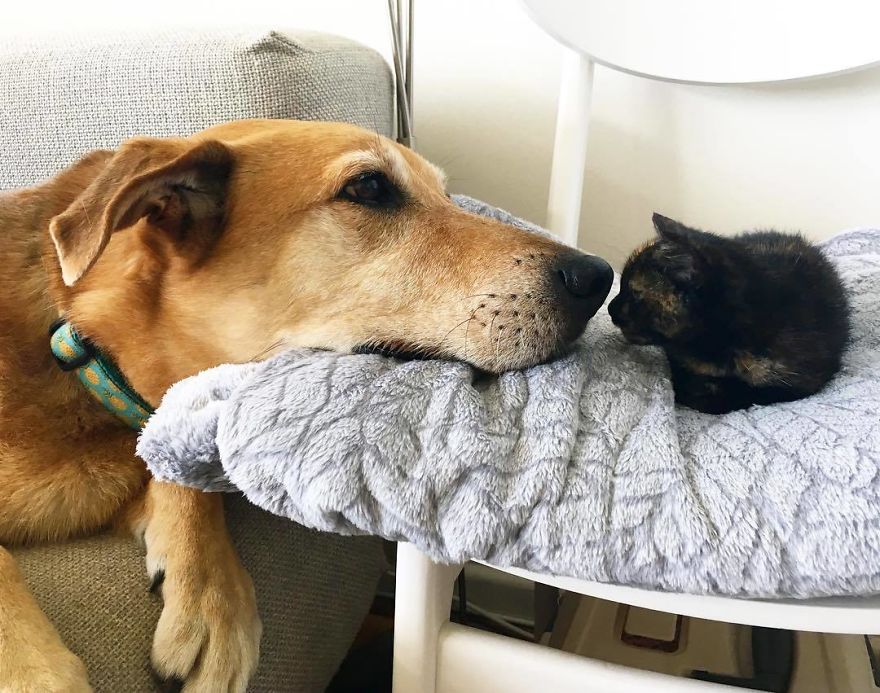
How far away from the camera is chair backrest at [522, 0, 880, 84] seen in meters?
1.24

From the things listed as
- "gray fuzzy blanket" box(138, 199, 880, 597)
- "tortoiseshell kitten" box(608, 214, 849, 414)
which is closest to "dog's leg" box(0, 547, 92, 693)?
"gray fuzzy blanket" box(138, 199, 880, 597)

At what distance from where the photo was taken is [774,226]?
158 cm

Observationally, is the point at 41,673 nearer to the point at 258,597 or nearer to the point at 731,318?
the point at 258,597

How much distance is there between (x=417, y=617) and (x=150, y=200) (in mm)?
578

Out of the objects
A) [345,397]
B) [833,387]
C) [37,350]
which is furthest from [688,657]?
[37,350]

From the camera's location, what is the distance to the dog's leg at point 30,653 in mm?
621

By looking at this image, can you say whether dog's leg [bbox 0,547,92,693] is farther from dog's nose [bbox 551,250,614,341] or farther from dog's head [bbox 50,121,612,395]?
dog's nose [bbox 551,250,614,341]

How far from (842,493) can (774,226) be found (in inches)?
46.7

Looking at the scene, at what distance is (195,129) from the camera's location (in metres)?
1.22

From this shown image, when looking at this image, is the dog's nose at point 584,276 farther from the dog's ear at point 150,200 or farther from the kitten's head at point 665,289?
the dog's ear at point 150,200

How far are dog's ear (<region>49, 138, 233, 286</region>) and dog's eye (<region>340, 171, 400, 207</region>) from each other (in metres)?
0.16

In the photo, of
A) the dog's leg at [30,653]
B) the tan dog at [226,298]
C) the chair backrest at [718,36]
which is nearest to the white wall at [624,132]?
the chair backrest at [718,36]

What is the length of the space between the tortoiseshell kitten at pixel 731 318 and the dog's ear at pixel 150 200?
1.81 ft

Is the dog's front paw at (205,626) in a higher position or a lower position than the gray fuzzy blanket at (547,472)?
lower
